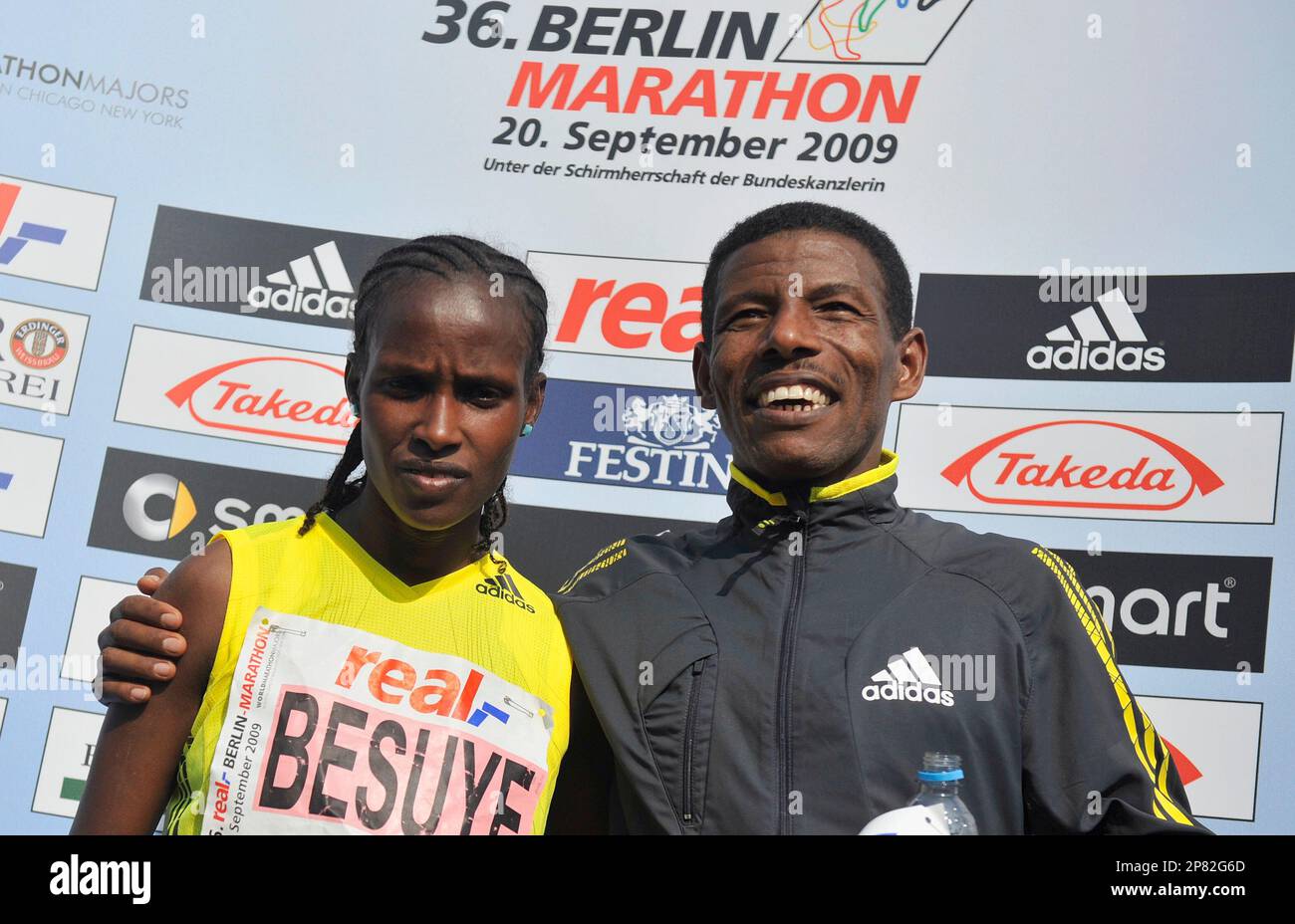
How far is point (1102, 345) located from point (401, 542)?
2.18m

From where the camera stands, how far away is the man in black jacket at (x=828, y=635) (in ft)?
5.17

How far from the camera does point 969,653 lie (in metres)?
1.62

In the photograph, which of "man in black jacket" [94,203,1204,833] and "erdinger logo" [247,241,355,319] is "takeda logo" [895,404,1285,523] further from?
"erdinger logo" [247,241,355,319]

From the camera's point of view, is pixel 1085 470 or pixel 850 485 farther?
pixel 1085 470

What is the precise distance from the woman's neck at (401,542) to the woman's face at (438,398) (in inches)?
1.0

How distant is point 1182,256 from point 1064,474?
2.25ft

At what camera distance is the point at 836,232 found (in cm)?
187

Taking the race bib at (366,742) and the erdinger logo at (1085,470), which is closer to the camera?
the race bib at (366,742)

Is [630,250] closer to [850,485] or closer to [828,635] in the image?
[850,485]

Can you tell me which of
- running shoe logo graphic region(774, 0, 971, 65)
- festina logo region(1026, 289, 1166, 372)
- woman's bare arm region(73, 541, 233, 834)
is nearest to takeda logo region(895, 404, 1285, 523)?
festina logo region(1026, 289, 1166, 372)
